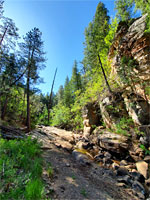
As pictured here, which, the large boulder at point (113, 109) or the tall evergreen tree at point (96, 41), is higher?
the tall evergreen tree at point (96, 41)

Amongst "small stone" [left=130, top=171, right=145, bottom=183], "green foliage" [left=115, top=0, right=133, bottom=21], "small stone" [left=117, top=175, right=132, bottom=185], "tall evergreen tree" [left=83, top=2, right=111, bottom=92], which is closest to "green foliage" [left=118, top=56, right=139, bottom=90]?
"tall evergreen tree" [left=83, top=2, right=111, bottom=92]

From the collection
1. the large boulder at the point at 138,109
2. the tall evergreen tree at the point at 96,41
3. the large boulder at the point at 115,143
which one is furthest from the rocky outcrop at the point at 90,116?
the tall evergreen tree at the point at 96,41

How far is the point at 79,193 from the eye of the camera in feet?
9.30

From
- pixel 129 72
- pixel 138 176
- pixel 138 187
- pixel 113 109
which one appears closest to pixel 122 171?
pixel 138 176

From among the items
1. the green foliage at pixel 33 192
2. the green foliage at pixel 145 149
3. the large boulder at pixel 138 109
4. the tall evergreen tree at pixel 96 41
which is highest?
the tall evergreen tree at pixel 96 41

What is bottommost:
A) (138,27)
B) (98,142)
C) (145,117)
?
(98,142)

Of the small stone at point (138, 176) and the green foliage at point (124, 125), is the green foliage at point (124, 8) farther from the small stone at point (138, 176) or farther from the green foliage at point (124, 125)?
the small stone at point (138, 176)

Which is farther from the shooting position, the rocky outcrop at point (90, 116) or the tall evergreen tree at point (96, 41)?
the tall evergreen tree at point (96, 41)

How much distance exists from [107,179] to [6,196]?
4610mm

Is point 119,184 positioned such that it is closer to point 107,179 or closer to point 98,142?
point 107,179

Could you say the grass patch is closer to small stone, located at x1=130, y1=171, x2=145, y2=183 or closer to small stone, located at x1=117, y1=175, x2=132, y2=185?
small stone, located at x1=117, y1=175, x2=132, y2=185

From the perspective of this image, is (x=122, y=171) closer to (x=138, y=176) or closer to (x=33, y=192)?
(x=138, y=176)

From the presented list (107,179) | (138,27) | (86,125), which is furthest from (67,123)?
(138,27)

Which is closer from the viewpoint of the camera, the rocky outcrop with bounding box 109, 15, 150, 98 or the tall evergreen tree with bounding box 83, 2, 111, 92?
the rocky outcrop with bounding box 109, 15, 150, 98
